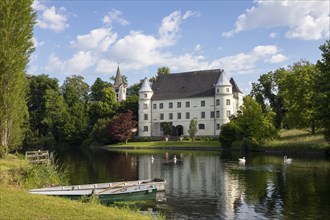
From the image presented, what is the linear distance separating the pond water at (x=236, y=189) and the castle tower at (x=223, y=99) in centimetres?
4307

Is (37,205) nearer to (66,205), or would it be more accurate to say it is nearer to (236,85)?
(66,205)

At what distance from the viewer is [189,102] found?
277 feet

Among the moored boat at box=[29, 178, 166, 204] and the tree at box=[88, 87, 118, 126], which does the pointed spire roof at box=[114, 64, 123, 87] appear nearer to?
the tree at box=[88, 87, 118, 126]

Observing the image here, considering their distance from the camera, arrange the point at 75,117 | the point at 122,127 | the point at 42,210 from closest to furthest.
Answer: the point at 42,210 < the point at 122,127 < the point at 75,117

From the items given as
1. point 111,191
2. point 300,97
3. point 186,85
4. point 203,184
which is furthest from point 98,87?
point 111,191

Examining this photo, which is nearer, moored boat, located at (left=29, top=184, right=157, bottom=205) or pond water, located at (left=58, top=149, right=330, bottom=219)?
pond water, located at (left=58, top=149, right=330, bottom=219)

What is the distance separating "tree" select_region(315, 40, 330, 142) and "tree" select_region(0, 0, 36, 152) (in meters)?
29.7

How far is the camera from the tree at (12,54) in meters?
22.9

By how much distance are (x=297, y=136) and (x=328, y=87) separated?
18.7 meters

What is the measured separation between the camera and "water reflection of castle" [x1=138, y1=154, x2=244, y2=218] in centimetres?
2041

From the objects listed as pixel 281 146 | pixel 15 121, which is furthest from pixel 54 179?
pixel 281 146

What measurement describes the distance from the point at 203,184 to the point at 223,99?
54756 mm

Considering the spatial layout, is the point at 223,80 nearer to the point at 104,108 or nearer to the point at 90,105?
the point at 104,108

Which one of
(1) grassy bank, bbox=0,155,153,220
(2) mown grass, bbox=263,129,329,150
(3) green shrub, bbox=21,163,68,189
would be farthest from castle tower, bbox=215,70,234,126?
(1) grassy bank, bbox=0,155,153,220
